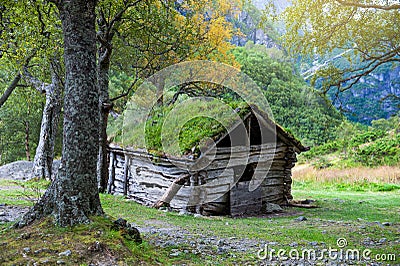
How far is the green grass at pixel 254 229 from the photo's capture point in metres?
4.91

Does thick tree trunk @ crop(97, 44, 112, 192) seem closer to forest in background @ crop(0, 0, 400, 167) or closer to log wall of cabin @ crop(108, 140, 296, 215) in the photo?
log wall of cabin @ crop(108, 140, 296, 215)

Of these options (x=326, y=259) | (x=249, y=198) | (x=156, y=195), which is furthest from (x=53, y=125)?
(x=326, y=259)

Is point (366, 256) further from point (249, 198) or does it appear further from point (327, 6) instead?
point (327, 6)

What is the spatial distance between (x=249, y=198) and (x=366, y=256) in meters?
5.64

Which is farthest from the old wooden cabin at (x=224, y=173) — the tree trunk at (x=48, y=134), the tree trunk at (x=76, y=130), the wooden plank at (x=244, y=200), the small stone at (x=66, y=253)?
the small stone at (x=66, y=253)

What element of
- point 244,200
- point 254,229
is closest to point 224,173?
point 244,200

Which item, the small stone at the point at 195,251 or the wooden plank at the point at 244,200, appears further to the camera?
the wooden plank at the point at 244,200

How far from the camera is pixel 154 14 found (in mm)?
12672

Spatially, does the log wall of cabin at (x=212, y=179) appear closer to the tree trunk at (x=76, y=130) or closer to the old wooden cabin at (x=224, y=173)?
the old wooden cabin at (x=224, y=173)

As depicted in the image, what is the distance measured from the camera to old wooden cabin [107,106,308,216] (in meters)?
10.4

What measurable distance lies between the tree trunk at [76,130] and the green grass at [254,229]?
1.28 ft

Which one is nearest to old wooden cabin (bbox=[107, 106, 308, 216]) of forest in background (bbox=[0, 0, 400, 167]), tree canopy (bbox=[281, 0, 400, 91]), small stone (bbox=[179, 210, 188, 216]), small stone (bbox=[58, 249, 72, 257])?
small stone (bbox=[179, 210, 188, 216])

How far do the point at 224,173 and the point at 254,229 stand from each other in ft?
9.53

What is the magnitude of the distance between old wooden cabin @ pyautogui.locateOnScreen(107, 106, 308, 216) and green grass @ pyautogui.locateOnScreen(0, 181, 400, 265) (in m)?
0.72
